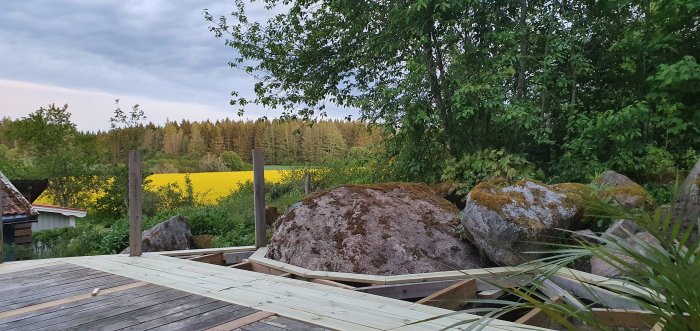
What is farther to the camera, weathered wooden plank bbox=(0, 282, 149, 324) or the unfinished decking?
weathered wooden plank bbox=(0, 282, 149, 324)

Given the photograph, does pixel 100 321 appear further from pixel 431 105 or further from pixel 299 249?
pixel 431 105

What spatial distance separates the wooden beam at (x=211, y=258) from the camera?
6066mm

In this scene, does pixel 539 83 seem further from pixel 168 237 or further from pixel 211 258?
pixel 168 237

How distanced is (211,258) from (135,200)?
110cm

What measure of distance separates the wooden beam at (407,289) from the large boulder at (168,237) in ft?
16.2

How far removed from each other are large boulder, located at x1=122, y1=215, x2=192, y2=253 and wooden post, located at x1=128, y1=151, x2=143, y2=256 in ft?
7.36

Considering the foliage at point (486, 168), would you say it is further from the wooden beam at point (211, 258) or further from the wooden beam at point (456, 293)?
the wooden beam at point (211, 258)

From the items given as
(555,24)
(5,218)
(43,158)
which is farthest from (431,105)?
(43,158)

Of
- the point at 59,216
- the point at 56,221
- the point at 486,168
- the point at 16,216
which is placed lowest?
the point at 56,221

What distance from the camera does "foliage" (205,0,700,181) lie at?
23.4 feet

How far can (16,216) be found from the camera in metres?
11.2

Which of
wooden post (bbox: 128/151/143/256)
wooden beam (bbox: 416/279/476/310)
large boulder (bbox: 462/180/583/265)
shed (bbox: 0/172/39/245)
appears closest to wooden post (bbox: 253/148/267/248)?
wooden post (bbox: 128/151/143/256)

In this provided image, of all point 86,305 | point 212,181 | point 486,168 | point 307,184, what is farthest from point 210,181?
point 86,305

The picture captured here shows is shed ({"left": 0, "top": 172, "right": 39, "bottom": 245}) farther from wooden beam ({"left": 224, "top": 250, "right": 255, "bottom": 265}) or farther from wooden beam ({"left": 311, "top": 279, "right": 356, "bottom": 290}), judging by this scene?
wooden beam ({"left": 311, "top": 279, "right": 356, "bottom": 290})
